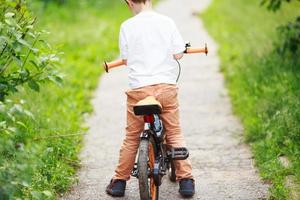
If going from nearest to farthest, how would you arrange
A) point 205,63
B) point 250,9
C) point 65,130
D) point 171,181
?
point 171,181 < point 65,130 < point 205,63 < point 250,9

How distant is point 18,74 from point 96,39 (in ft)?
27.5

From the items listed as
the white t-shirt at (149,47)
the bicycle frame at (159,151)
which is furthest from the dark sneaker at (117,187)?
the white t-shirt at (149,47)

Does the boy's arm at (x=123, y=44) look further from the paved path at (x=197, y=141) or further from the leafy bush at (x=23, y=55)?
the paved path at (x=197, y=141)

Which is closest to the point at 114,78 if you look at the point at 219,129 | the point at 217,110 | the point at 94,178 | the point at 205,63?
the point at 205,63

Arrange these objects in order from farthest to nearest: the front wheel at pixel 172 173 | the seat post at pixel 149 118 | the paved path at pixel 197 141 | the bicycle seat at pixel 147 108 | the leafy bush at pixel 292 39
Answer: the leafy bush at pixel 292 39 < the front wheel at pixel 172 173 < the paved path at pixel 197 141 < the seat post at pixel 149 118 < the bicycle seat at pixel 147 108

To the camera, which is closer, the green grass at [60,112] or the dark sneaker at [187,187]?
the green grass at [60,112]

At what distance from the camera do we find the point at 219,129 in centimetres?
804

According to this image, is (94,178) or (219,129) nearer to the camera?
(94,178)

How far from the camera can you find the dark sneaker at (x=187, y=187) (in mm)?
5680

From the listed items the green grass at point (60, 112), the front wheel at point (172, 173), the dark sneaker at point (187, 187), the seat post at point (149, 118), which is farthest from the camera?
the front wheel at point (172, 173)

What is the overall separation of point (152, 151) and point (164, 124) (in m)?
0.30

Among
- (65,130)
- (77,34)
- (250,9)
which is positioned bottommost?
(65,130)

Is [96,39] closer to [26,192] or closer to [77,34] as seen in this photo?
[77,34]

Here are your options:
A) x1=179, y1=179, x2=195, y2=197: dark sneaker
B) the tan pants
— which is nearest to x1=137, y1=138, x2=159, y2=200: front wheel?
the tan pants
